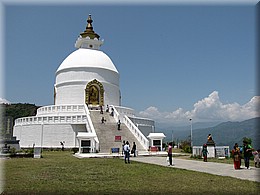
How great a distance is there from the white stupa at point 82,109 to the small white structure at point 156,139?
575 millimetres

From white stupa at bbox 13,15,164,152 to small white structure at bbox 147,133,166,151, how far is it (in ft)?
1.89

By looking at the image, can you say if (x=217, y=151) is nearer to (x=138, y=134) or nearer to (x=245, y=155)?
(x=245, y=155)

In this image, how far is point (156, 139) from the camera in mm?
26312

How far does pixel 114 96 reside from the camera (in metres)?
39.4

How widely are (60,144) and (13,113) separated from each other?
1899 inches

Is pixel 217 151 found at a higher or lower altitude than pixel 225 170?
higher

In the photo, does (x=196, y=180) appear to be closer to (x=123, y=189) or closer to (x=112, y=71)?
(x=123, y=189)

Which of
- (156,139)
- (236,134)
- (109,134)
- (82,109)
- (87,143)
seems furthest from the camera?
(236,134)

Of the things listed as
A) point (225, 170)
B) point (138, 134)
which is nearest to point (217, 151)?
point (225, 170)

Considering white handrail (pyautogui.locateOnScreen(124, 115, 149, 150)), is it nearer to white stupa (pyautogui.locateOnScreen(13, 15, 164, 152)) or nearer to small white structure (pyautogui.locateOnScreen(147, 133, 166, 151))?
white stupa (pyautogui.locateOnScreen(13, 15, 164, 152))

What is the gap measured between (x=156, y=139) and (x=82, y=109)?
10763mm

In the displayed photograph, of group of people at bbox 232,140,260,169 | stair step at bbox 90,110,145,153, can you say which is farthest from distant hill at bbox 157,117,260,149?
stair step at bbox 90,110,145,153

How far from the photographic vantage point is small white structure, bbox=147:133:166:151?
26125mm

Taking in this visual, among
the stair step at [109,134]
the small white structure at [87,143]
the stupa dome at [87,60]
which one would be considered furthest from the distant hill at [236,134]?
the stupa dome at [87,60]
